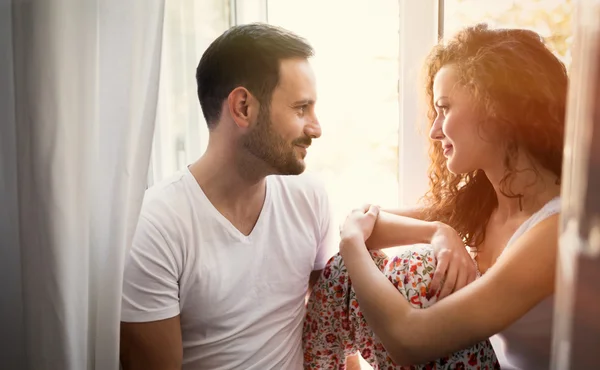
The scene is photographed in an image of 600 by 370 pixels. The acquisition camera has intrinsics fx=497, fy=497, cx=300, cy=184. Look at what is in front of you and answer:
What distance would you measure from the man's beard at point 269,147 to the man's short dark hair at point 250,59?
46 millimetres

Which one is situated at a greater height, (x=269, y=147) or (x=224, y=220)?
(x=269, y=147)

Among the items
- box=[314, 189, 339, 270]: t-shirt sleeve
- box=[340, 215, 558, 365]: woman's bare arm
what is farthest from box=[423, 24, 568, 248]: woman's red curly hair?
box=[314, 189, 339, 270]: t-shirt sleeve

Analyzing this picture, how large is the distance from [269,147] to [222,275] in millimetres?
261

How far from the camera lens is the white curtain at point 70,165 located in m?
0.60

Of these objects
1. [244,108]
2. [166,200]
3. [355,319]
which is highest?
[244,108]

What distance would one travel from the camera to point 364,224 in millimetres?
985

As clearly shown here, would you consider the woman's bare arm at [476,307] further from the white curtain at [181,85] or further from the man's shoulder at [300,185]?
the white curtain at [181,85]

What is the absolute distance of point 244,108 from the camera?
3.20 ft

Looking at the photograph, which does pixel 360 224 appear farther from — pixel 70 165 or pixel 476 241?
pixel 70 165

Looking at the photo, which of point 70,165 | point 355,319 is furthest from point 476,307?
point 70,165

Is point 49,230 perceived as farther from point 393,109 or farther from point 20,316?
point 393,109

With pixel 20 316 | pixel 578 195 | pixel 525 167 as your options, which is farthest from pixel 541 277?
pixel 20 316

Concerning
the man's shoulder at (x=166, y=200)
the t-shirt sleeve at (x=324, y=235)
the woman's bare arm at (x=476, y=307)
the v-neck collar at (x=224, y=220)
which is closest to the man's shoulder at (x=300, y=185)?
the t-shirt sleeve at (x=324, y=235)

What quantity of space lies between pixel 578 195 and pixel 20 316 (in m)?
0.69
